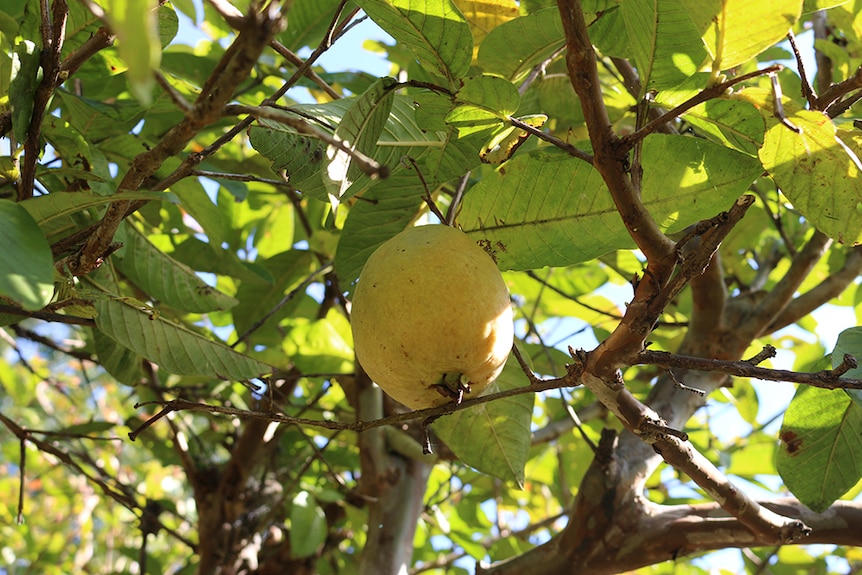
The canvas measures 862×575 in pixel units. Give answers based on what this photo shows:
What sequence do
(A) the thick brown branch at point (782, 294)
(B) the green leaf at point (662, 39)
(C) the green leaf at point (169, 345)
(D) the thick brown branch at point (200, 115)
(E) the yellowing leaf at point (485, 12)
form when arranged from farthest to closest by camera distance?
(A) the thick brown branch at point (782, 294) < (E) the yellowing leaf at point (485, 12) < (C) the green leaf at point (169, 345) < (B) the green leaf at point (662, 39) < (D) the thick brown branch at point (200, 115)

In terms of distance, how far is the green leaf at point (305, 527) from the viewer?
1.91 metres

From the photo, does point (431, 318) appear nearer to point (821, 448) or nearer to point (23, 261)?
point (23, 261)

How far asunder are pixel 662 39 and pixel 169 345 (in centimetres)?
87

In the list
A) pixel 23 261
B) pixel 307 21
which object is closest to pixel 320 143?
pixel 23 261

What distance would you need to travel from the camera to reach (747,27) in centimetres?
73

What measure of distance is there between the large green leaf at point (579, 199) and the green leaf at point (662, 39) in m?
0.09

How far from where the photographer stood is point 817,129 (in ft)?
2.60

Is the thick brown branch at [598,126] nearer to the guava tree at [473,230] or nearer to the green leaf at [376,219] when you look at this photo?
the guava tree at [473,230]

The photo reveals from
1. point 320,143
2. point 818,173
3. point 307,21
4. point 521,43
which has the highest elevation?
point 307,21

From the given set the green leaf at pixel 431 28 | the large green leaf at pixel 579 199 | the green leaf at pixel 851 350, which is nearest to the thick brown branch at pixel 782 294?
the green leaf at pixel 851 350

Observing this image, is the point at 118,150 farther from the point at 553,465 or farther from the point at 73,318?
the point at 553,465

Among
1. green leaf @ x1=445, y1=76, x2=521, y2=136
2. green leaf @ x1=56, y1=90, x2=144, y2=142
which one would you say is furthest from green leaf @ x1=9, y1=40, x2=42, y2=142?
green leaf @ x1=445, y1=76, x2=521, y2=136

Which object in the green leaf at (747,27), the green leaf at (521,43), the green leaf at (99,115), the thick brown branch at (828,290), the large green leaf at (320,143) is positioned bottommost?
the green leaf at (747,27)

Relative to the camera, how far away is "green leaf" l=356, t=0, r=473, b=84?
2.96ft
